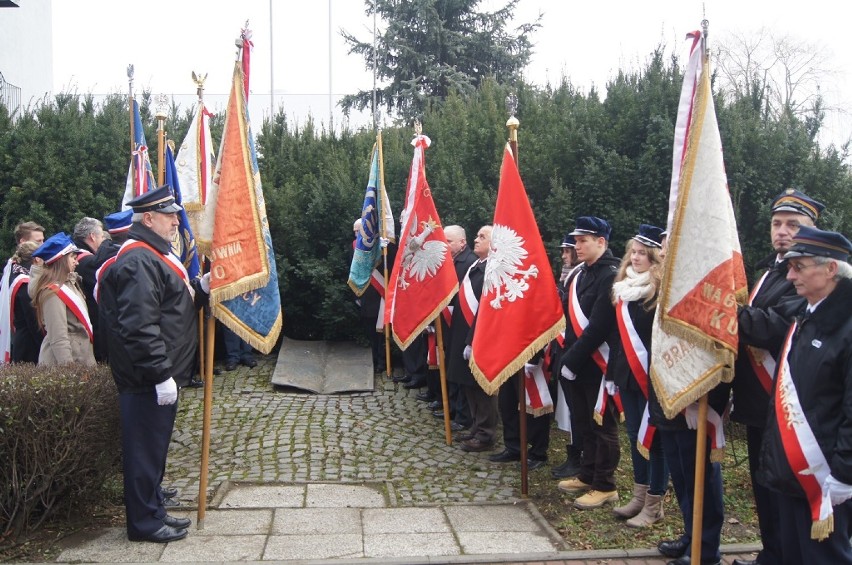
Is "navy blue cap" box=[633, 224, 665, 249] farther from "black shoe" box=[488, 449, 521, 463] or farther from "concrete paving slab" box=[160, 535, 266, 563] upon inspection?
"concrete paving slab" box=[160, 535, 266, 563]

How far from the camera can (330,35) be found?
2866 cm

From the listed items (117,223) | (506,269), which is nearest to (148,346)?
(117,223)

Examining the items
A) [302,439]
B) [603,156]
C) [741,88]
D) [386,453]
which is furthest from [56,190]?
[741,88]

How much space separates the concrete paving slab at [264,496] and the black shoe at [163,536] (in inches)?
26.0

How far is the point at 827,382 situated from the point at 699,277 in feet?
3.15

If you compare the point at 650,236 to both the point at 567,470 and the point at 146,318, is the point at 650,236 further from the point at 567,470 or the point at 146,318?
the point at 146,318

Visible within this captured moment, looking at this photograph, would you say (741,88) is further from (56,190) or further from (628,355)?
(56,190)

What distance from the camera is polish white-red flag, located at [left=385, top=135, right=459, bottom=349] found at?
7418 millimetres

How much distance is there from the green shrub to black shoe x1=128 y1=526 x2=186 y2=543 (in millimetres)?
561

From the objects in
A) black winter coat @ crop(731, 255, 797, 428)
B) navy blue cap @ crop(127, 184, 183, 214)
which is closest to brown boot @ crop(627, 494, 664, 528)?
black winter coat @ crop(731, 255, 797, 428)

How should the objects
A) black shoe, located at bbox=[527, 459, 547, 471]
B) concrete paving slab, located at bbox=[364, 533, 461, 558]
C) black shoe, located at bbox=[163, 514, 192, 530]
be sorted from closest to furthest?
concrete paving slab, located at bbox=[364, 533, 461, 558] < black shoe, located at bbox=[163, 514, 192, 530] < black shoe, located at bbox=[527, 459, 547, 471]

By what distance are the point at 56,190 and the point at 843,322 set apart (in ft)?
34.9

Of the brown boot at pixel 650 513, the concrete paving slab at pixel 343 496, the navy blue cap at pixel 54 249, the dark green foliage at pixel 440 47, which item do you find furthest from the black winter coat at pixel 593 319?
the dark green foliage at pixel 440 47

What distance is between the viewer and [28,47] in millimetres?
22141
